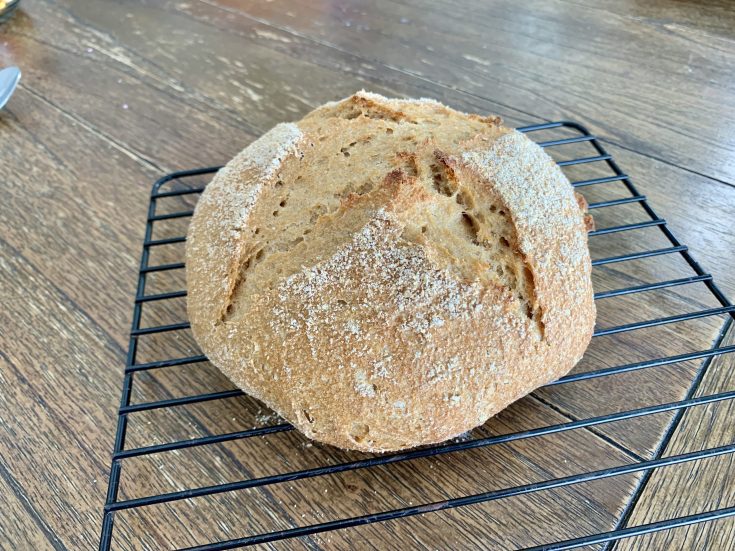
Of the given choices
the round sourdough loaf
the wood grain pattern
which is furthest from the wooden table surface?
the round sourdough loaf

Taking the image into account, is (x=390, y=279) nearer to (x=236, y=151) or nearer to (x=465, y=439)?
(x=465, y=439)

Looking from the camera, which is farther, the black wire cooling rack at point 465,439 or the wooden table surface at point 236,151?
the wooden table surface at point 236,151

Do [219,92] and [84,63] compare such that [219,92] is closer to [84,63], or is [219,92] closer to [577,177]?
[84,63]

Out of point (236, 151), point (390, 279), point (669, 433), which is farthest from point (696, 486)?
point (236, 151)

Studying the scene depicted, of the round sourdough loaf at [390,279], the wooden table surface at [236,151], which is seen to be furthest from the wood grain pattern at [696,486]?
the round sourdough loaf at [390,279]

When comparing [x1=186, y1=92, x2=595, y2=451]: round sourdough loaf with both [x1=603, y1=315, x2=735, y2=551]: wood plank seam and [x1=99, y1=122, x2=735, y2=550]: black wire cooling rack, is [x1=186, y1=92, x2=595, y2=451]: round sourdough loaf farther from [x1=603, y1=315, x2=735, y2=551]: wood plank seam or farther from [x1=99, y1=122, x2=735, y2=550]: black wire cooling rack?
[x1=603, y1=315, x2=735, y2=551]: wood plank seam

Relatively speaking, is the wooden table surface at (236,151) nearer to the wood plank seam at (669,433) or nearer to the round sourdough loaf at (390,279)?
the wood plank seam at (669,433)

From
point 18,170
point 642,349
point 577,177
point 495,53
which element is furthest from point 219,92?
point 642,349
